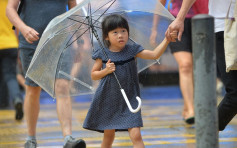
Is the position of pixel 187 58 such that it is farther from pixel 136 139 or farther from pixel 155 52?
pixel 136 139

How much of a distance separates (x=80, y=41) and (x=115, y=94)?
2.37 ft

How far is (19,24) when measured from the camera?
18.2ft

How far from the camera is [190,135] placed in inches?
261

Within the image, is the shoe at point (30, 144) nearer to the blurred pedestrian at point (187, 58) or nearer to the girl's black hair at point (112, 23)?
the girl's black hair at point (112, 23)

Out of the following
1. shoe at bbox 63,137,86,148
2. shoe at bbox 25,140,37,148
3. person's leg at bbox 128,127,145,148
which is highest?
person's leg at bbox 128,127,145,148

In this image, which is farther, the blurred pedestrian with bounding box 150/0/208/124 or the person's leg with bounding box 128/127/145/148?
the blurred pedestrian with bounding box 150/0/208/124

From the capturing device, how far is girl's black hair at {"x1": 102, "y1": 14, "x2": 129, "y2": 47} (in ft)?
16.3

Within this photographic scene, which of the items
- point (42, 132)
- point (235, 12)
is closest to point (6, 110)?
point (42, 132)

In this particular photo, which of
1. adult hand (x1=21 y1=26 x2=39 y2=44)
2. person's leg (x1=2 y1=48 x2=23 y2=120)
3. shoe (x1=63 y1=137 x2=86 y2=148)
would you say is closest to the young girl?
shoe (x1=63 y1=137 x2=86 y2=148)

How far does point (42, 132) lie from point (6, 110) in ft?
12.4

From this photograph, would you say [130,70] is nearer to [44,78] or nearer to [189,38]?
[44,78]

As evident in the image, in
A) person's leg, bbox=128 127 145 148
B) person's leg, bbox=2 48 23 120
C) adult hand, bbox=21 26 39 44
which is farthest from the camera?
person's leg, bbox=2 48 23 120

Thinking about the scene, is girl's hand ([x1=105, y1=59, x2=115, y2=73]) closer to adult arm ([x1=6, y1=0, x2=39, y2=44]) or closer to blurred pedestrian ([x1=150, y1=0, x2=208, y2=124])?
adult arm ([x1=6, y1=0, x2=39, y2=44])

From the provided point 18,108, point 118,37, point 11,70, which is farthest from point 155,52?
point 11,70
